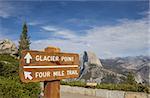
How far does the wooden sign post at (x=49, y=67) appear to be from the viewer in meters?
4.13

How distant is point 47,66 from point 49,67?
46 mm

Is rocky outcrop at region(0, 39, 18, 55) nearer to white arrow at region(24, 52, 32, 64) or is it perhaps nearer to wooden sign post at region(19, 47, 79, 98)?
wooden sign post at region(19, 47, 79, 98)

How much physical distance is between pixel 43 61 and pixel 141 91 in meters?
12.4

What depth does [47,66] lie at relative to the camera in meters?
4.53

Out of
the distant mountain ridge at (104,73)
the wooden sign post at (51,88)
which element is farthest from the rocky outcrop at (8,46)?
the wooden sign post at (51,88)

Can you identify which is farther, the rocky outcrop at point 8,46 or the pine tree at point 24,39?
the pine tree at point 24,39

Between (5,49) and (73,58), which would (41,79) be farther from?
(5,49)

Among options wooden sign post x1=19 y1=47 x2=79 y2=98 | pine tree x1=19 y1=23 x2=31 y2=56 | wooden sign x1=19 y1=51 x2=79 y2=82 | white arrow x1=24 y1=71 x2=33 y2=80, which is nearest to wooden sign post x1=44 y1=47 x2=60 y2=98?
wooden sign post x1=19 y1=47 x2=79 y2=98

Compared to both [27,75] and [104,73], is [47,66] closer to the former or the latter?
[27,75]

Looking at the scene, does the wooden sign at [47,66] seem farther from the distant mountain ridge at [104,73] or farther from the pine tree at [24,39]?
the pine tree at [24,39]

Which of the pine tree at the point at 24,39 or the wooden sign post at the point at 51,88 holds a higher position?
the pine tree at the point at 24,39

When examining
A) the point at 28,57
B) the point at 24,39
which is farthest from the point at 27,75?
the point at 24,39

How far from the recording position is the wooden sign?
A: 4113 mm

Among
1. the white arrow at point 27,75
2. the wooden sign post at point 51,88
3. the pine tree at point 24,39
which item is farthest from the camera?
the pine tree at point 24,39
